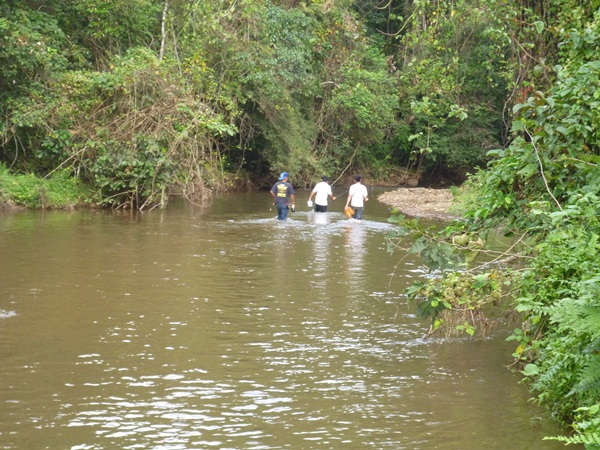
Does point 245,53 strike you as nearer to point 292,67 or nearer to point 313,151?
point 292,67

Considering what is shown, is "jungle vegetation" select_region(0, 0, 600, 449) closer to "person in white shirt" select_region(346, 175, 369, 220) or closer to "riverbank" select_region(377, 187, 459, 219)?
"riverbank" select_region(377, 187, 459, 219)

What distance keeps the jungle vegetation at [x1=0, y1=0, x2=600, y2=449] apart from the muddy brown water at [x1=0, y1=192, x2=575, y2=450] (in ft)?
2.39

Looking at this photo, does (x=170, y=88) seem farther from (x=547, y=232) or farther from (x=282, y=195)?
(x=547, y=232)

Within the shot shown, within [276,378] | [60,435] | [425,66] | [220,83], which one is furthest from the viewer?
[220,83]

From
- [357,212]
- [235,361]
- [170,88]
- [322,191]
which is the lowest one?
[235,361]

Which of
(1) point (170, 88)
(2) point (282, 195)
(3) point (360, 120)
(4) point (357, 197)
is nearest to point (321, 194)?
(4) point (357, 197)

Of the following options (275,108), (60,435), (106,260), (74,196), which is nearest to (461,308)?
(60,435)

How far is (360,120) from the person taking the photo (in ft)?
141

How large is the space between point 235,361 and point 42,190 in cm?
1907

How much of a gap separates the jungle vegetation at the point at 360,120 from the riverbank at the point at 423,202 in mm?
1404

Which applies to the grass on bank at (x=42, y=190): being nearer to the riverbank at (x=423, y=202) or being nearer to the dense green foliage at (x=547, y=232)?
the riverbank at (x=423, y=202)

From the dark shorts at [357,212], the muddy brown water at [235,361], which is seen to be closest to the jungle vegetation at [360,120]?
the muddy brown water at [235,361]

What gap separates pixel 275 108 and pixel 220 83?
3952 mm

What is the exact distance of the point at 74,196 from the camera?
2869 centimetres
